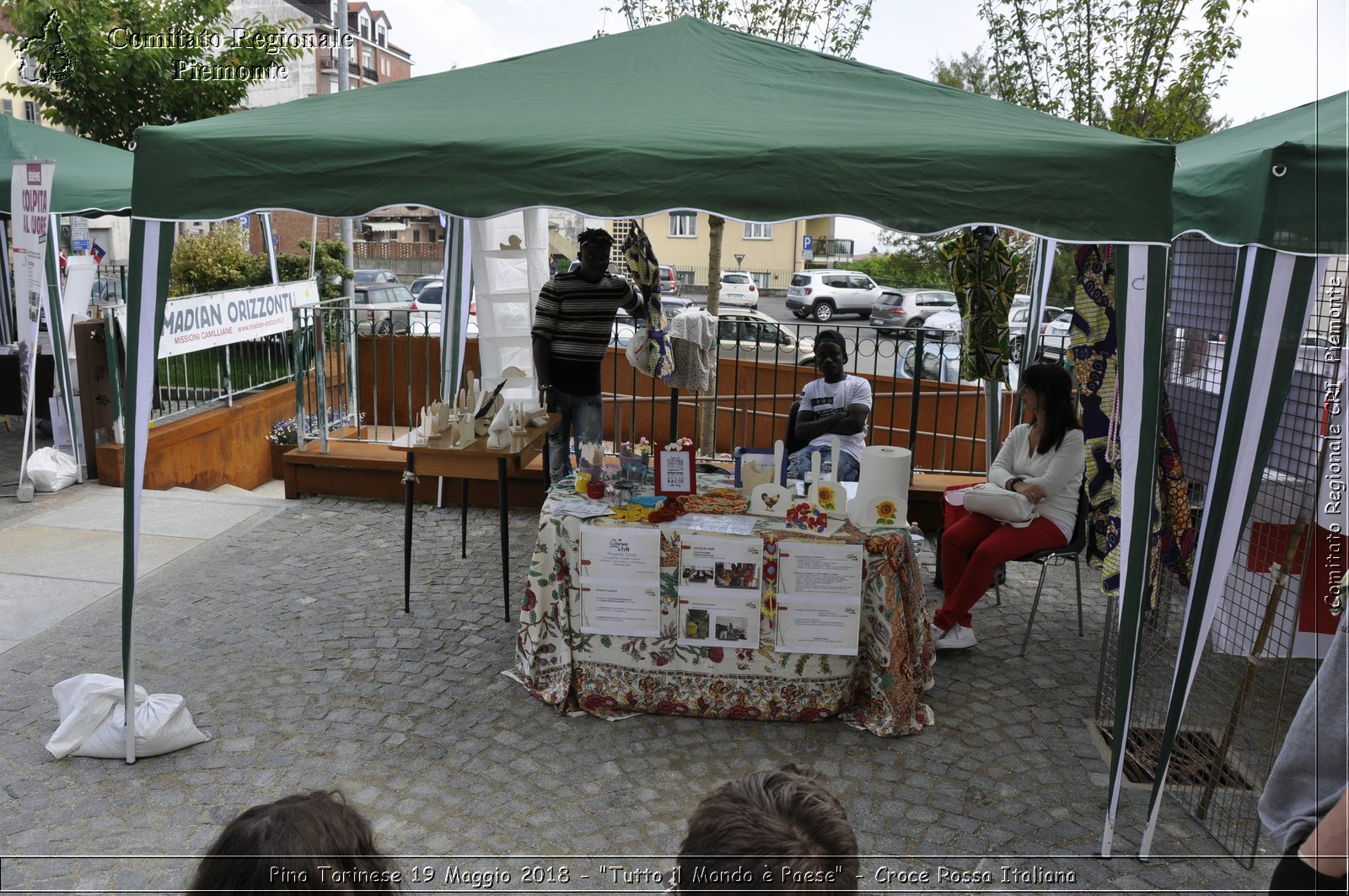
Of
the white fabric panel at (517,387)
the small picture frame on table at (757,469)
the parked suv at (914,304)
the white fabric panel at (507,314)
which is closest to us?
the small picture frame on table at (757,469)

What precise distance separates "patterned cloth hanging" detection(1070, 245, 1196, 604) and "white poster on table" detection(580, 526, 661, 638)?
1.84m

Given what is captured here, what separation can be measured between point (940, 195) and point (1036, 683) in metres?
2.47

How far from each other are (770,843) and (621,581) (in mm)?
2800

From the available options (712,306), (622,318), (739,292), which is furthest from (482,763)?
(739,292)

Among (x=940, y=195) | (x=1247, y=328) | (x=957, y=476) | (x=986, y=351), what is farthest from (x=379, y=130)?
(x=957, y=476)

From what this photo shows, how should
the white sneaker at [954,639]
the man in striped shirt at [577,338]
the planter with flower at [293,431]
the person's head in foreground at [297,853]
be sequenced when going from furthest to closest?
the planter with flower at [293,431] < the man in striped shirt at [577,338] < the white sneaker at [954,639] < the person's head in foreground at [297,853]

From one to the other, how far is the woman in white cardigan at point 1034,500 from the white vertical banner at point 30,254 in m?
6.66

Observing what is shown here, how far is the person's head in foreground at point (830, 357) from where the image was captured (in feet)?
17.9

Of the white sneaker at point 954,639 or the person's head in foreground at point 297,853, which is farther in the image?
the white sneaker at point 954,639

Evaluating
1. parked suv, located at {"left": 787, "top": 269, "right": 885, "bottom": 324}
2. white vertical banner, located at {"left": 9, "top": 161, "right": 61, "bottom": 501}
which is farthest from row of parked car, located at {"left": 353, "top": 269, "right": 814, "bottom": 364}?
white vertical banner, located at {"left": 9, "top": 161, "right": 61, "bottom": 501}

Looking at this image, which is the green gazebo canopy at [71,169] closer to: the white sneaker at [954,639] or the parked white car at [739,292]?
the white sneaker at [954,639]

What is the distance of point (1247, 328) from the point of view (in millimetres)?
3076

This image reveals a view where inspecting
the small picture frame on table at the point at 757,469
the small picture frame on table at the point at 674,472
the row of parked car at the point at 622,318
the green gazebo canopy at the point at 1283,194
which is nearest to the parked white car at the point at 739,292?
the row of parked car at the point at 622,318

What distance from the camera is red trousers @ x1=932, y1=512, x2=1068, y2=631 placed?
15.3ft
